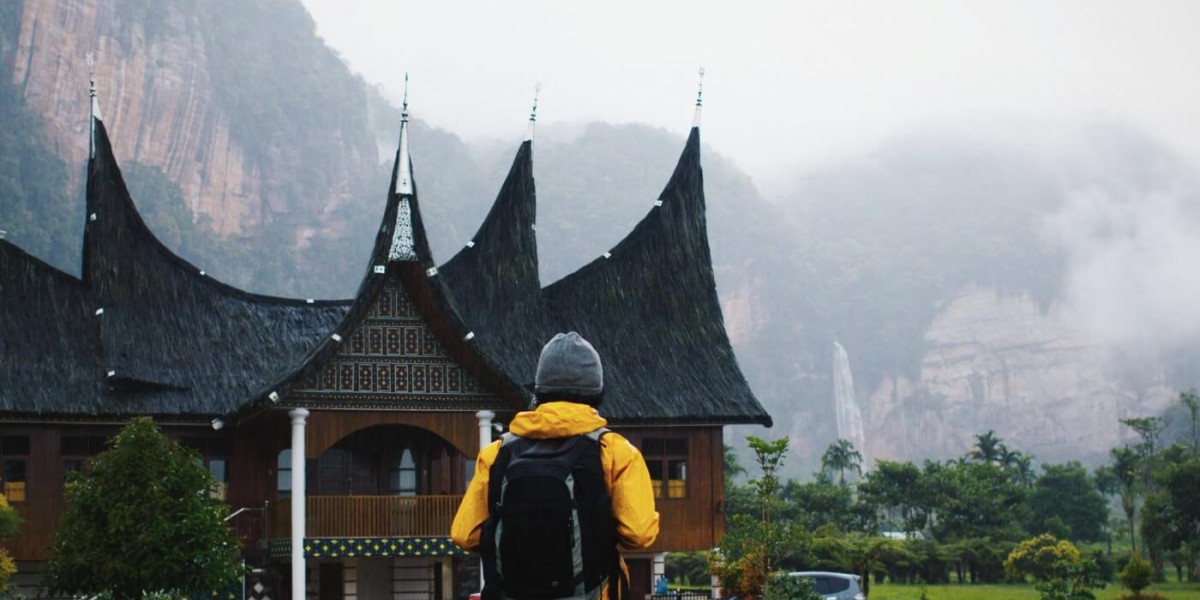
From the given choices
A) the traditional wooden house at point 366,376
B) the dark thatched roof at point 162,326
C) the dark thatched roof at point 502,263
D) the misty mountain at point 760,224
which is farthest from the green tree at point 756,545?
the misty mountain at point 760,224

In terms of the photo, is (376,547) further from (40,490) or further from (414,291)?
(40,490)

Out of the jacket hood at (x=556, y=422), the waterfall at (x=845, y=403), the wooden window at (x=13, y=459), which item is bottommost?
the jacket hood at (x=556, y=422)

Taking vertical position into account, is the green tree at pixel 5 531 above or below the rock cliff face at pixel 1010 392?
below

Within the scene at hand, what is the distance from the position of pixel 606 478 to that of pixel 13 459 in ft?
69.2

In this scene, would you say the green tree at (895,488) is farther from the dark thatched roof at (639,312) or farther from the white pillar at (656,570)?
the white pillar at (656,570)

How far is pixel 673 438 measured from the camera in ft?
91.4

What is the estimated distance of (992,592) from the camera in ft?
134

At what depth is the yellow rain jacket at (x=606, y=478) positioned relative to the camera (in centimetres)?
533

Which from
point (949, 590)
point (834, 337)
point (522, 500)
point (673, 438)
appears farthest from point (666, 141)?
point (522, 500)

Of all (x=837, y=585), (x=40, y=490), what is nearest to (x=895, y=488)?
(x=837, y=585)

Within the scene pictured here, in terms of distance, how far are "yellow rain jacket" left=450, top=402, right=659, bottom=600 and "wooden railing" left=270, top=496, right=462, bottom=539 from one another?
18.9 metres

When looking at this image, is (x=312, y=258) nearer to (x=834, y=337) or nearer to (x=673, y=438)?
(x=834, y=337)

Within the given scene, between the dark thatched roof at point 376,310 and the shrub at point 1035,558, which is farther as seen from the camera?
the shrub at point 1035,558

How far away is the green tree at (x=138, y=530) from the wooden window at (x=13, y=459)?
3.57 meters
